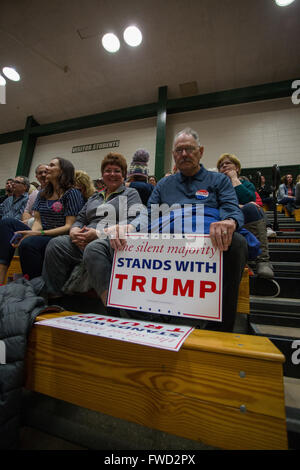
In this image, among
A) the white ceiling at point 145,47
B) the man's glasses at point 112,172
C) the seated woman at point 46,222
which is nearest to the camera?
the seated woman at point 46,222

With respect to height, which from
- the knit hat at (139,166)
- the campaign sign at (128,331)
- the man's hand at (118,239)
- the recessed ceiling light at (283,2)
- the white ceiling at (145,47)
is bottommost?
the campaign sign at (128,331)

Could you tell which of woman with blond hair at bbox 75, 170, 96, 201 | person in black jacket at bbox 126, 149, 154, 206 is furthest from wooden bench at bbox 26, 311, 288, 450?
woman with blond hair at bbox 75, 170, 96, 201

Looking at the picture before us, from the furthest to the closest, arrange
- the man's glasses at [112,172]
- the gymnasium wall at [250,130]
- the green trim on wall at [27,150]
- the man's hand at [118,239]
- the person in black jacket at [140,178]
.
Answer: the green trim on wall at [27,150], the gymnasium wall at [250,130], the person in black jacket at [140,178], the man's glasses at [112,172], the man's hand at [118,239]

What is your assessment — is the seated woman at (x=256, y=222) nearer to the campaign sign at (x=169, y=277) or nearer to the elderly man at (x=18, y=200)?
the campaign sign at (x=169, y=277)

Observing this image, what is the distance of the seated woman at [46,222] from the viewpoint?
1126 millimetres

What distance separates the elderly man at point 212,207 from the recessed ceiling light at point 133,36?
3887 mm

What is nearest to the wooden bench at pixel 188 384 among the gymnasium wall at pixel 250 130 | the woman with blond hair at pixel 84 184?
the woman with blond hair at pixel 84 184

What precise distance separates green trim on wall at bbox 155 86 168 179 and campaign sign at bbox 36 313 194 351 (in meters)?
4.28

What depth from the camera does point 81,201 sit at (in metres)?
1.38

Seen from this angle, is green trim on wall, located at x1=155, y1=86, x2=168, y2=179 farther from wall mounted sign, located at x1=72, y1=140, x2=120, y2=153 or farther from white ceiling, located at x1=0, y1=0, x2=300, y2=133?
wall mounted sign, located at x1=72, y1=140, x2=120, y2=153

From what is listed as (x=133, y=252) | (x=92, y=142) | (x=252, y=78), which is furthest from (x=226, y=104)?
(x=133, y=252)

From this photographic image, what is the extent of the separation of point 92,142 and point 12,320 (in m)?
6.00

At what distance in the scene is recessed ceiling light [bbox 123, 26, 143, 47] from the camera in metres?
3.46
